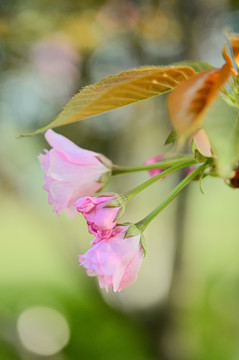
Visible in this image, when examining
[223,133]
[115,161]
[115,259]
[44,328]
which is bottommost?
[44,328]

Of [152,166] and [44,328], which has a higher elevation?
[152,166]

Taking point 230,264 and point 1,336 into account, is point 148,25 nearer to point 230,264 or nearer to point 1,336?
point 1,336

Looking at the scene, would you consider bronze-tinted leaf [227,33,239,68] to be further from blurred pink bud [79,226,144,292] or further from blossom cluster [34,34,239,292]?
blurred pink bud [79,226,144,292]

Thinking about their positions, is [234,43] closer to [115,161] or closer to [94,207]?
[94,207]

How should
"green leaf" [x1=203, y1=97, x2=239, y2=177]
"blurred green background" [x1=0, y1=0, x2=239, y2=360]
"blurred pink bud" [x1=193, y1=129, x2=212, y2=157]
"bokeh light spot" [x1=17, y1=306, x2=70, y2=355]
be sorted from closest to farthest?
"green leaf" [x1=203, y1=97, x2=239, y2=177], "blurred pink bud" [x1=193, y1=129, x2=212, y2=157], "blurred green background" [x1=0, y1=0, x2=239, y2=360], "bokeh light spot" [x1=17, y1=306, x2=70, y2=355]

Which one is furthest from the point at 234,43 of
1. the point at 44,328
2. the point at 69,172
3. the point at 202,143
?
the point at 44,328

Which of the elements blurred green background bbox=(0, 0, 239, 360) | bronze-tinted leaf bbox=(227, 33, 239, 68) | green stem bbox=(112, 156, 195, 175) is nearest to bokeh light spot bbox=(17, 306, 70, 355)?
blurred green background bbox=(0, 0, 239, 360)
